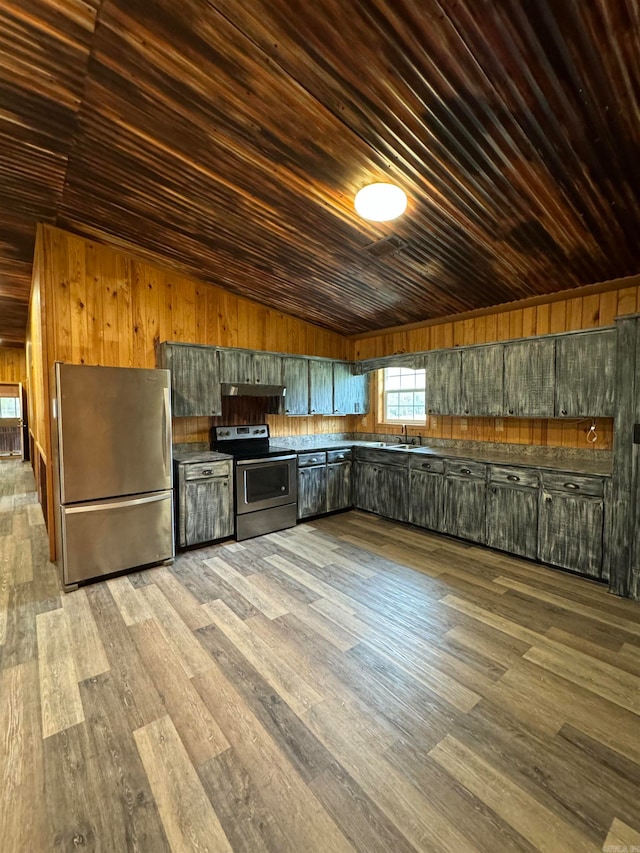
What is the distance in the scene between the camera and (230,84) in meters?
1.97

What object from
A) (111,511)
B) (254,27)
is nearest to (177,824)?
(111,511)

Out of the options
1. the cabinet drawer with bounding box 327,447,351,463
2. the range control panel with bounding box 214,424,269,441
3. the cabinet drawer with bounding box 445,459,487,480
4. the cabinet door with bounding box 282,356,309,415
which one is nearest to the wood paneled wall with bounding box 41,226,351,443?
the range control panel with bounding box 214,424,269,441

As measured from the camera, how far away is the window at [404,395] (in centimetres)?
526

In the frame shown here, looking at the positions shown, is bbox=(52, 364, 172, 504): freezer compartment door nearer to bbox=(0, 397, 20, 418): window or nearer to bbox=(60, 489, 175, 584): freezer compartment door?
bbox=(60, 489, 175, 584): freezer compartment door

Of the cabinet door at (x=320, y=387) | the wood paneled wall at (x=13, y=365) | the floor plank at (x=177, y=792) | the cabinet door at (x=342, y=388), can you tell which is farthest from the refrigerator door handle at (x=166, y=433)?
the wood paneled wall at (x=13, y=365)

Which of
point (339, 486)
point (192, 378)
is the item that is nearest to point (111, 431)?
point (192, 378)

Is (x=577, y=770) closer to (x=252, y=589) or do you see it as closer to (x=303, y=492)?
(x=252, y=589)

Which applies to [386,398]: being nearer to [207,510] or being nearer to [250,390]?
[250,390]

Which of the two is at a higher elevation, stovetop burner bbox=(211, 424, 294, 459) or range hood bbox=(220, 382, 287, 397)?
range hood bbox=(220, 382, 287, 397)

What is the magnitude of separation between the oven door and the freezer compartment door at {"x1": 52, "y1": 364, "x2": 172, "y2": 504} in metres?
0.82

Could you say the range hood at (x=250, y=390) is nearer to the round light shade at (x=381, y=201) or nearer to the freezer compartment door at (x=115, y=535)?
the freezer compartment door at (x=115, y=535)

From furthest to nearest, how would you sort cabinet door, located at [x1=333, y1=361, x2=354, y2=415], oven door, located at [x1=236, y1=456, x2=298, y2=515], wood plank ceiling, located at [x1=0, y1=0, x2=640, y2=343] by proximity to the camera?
1. cabinet door, located at [x1=333, y1=361, x2=354, y2=415]
2. oven door, located at [x1=236, y1=456, x2=298, y2=515]
3. wood plank ceiling, located at [x1=0, y1=0, x2=640, y2=343]

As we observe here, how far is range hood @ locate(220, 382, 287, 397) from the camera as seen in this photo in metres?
4.38

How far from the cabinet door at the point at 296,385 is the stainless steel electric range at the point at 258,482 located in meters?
0.56
